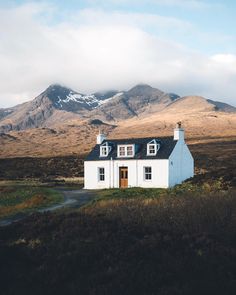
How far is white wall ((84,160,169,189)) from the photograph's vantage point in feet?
140

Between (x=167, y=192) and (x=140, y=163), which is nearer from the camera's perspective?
(x=167, y=192)

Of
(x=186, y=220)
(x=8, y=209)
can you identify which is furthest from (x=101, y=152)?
(x=186, y=220)

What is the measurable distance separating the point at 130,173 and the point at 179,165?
17.4ft

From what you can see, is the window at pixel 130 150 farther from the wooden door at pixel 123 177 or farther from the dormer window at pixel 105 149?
the dormer window at pixel 105 149

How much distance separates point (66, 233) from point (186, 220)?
4.93 meters

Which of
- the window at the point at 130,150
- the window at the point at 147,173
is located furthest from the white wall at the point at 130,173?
the window at the point at 130,150

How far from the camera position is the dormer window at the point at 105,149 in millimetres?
47031

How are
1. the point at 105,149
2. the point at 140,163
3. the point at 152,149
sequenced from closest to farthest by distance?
the point at 140,163 < the point at 152,149 < the point at 105,149

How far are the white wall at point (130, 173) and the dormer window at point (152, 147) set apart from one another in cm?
111

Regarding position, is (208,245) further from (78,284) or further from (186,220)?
(78,284)

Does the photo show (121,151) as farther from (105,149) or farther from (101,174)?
(101,174)

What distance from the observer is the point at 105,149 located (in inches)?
1860

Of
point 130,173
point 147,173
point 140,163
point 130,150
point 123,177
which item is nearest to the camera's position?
point 147,173

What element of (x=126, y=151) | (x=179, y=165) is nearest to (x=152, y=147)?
(x=126, y=151)
